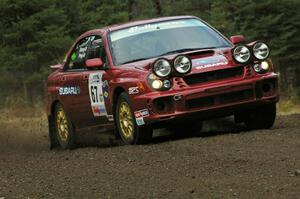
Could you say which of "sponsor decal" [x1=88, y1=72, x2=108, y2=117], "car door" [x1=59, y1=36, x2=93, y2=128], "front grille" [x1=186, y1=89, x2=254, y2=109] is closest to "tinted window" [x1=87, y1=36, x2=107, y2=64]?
"car door" [x1=59, y1=36, x2=93, y2=128]

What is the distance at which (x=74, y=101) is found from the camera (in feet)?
A: 33.8

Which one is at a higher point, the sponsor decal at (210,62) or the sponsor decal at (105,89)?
the sponsor decal at (210,62)

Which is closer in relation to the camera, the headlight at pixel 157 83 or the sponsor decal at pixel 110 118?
the headlight at pixel 157 83

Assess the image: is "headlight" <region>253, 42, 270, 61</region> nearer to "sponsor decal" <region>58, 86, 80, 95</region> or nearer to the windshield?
the windshield

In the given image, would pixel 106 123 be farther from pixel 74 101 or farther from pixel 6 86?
pixel 6 86

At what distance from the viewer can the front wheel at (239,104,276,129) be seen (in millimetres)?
9336

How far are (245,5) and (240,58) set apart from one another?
73.9 feet

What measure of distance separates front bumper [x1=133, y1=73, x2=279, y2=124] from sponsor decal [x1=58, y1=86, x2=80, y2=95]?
5.95ft

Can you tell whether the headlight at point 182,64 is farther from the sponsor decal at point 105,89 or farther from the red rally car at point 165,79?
the sponsor decal at point 105,89

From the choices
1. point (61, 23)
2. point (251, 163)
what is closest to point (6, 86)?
point (61, 23)

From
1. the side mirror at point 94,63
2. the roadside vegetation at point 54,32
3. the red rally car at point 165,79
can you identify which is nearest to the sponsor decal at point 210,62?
the red rally car at point 165,79

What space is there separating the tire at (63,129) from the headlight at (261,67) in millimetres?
3102

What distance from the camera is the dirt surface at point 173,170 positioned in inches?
214

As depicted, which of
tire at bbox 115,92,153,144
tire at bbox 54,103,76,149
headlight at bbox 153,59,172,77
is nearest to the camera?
headlight at bbox 153,59,172,77
